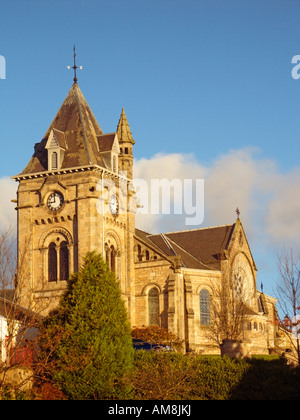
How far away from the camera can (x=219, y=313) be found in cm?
6581

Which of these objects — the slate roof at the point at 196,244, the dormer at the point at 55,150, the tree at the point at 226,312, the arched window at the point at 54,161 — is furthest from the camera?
the slate roof at the point at 196,244

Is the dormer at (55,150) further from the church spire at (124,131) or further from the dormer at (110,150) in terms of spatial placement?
the church spire at (124,131)

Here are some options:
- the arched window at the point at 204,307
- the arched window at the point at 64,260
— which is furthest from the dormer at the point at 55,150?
the arched window at the point at 204,307

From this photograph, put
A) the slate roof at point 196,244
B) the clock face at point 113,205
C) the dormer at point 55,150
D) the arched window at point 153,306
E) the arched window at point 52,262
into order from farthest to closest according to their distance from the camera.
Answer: the slate roof at point 196,244 → the arched window at point 153,306 → the clock face at point 113,205 → the dormer at point 55,150 → the arched window at point 52,262

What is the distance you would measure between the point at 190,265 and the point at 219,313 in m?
8.82

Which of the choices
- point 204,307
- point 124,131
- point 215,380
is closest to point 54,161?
point 124,131

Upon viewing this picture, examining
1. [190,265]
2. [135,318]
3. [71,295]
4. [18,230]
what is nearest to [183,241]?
[190,265]

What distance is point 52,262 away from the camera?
67812 mm

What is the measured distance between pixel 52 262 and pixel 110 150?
10654 millimetres

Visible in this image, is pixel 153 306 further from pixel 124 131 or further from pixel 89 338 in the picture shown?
pixel 89 338

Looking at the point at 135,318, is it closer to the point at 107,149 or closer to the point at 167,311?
the point at 167,311

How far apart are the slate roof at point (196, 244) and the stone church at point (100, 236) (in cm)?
28

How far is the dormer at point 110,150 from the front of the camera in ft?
227

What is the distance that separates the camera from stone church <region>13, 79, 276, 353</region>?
66562mm
